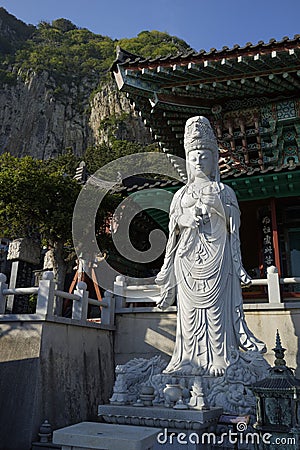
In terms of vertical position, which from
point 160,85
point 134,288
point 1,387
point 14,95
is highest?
point 14,95

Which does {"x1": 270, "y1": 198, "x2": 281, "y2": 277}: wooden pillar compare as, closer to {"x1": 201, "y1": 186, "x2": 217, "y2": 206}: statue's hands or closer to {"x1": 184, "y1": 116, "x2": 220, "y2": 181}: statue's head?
{"x1": 184, "y1": 116, "x2": 220, "y2": 181}: statue's head

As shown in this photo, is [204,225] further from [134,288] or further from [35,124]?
[35,124]

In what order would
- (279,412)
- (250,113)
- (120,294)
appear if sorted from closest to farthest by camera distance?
(279,412) → (120,294) → (250,113)

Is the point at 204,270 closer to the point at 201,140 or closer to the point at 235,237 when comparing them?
the point at 235,237

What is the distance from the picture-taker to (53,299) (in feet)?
19.9

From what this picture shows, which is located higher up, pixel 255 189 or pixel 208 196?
pixel 255 189

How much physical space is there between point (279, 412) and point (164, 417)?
151 cm

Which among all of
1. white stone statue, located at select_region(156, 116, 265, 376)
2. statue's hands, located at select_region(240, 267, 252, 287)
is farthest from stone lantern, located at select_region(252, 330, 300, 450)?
statue's hands, located at select_region(240, 267, 252, 287)

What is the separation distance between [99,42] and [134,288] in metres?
66.8

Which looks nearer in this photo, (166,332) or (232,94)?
(166,332)

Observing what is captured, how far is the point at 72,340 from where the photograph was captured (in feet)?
21.5

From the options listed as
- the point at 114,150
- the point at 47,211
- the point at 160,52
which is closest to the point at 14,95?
the point at 160,52

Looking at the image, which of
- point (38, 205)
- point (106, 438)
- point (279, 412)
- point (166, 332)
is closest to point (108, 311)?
point (166, 332)

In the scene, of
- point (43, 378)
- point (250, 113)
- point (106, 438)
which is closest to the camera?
point (106, 438)
